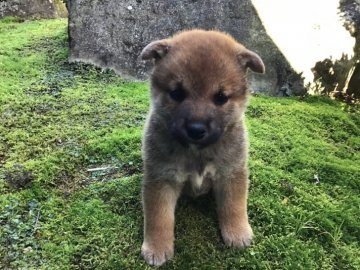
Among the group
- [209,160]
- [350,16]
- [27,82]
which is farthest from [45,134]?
[350,16]

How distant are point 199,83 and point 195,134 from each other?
0.35 metres

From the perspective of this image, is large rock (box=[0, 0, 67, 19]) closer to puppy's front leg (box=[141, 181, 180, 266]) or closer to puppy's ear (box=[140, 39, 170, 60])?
puppy's ear (box=[140, 39, 170, 60])

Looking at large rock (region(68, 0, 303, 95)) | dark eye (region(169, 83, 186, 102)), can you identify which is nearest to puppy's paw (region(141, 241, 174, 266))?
dark eye (region(169, 83, 186, 102))

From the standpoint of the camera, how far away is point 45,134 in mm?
4926

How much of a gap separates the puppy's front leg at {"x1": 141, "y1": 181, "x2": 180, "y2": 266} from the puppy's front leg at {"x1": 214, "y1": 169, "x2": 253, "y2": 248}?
0.42 m

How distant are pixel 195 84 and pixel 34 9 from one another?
23.2 feet

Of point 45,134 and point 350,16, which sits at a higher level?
point 350,16

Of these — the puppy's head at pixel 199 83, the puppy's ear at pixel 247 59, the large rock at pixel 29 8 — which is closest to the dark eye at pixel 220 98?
the puppy's head at pixel 199 83

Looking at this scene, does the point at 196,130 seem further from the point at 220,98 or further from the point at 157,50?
the point at 157,50

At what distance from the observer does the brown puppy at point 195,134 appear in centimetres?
321

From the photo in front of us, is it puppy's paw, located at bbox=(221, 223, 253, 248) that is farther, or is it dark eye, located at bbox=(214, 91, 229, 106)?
puppy's paw, located at bbox=(221, 223, 253, 248)

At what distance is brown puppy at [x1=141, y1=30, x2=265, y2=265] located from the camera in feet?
10.5

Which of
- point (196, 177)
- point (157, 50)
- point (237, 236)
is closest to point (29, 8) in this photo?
point (157, 50)

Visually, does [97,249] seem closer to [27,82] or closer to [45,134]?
[45,134]
